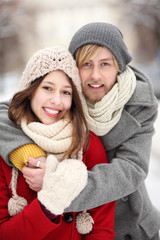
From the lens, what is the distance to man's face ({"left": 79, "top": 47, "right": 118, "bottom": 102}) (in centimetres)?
151

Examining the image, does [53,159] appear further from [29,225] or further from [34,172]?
[29,225]

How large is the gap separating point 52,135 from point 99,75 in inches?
20.1

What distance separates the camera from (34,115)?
145 cm

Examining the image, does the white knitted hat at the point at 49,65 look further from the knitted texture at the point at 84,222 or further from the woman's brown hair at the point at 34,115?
the knitted texture at the point at 84,222

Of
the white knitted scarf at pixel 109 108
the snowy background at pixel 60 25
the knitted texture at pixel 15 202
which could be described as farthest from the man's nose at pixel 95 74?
the snowy background at pixel 60 25

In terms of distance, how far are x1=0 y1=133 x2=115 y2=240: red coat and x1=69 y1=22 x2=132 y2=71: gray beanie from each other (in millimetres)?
565

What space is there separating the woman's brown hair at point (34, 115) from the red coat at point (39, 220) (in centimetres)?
13

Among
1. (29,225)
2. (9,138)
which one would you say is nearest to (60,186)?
(29,225)

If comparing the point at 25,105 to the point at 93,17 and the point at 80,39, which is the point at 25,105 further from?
the point at 93,17

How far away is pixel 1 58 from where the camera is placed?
6180mm

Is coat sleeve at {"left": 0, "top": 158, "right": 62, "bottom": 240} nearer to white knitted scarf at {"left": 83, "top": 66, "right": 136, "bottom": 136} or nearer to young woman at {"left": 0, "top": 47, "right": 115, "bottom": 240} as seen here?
young woman at {"left": 0, "top": 47, "right": 115, "bottom": 240}

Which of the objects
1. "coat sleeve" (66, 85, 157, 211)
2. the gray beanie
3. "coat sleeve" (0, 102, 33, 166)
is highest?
the gray beanie

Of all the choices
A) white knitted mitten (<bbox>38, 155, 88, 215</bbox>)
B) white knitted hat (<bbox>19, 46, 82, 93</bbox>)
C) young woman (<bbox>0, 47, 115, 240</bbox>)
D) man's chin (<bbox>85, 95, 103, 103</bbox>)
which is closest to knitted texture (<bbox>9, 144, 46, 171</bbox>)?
young woman (<bbox>0, 47, 115, 240</bbox>)

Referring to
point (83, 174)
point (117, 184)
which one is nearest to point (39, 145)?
point (83, 174)
